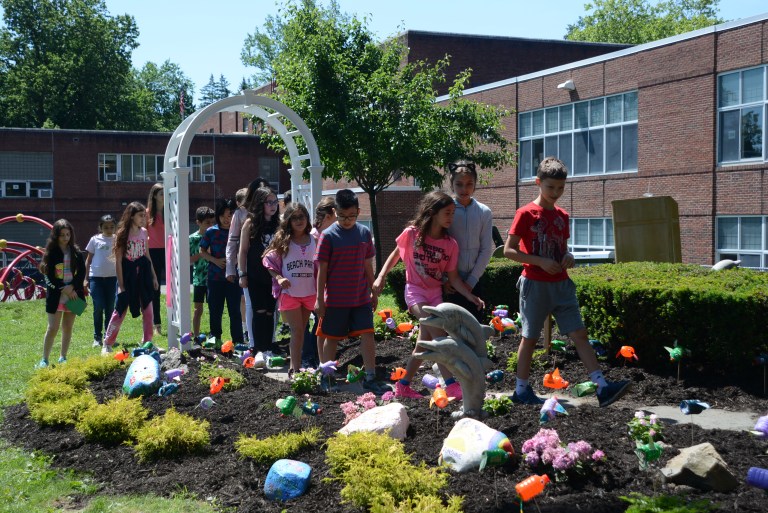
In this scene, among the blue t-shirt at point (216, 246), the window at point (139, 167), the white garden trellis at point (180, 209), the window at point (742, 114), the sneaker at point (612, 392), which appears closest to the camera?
the sneaker at point (612, 392)

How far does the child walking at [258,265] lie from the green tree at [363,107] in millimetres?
11929

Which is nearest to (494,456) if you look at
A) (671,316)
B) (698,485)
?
(698,485)

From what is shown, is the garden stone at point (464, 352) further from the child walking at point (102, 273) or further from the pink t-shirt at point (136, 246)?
the child walking at point (102, 273)

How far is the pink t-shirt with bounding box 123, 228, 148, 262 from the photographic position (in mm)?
9711

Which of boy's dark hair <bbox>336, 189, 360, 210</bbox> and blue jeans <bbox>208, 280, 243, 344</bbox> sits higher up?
boy's dark hair <bbox>336, 189, 360, 210</bbox>

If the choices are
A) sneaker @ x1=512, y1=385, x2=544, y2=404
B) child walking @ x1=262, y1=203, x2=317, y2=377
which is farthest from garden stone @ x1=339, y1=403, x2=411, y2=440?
child walking @ x1=262, y1=203, x2=317, y2=377

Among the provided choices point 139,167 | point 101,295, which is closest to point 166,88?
point 139,167

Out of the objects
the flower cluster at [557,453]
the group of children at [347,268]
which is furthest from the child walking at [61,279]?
the flower cluster at [557,453]

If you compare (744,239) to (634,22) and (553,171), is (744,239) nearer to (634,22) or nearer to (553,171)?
(553,171)

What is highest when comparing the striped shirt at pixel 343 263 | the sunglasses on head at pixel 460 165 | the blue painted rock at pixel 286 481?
the sunglasses on head at pixel 460 165

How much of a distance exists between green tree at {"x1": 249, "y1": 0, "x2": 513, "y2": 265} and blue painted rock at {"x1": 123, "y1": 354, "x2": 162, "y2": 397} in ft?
45.2

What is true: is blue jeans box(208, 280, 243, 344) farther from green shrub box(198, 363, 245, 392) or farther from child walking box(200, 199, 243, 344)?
green shrub box(198, 363, 245, 392)

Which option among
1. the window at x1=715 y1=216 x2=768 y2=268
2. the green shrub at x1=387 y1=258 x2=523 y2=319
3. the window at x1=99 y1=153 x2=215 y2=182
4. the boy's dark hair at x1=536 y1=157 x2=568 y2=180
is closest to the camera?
the boy's dark hair at x1=536 y1=157 x2=568 y2=180

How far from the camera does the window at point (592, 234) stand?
24.0m
